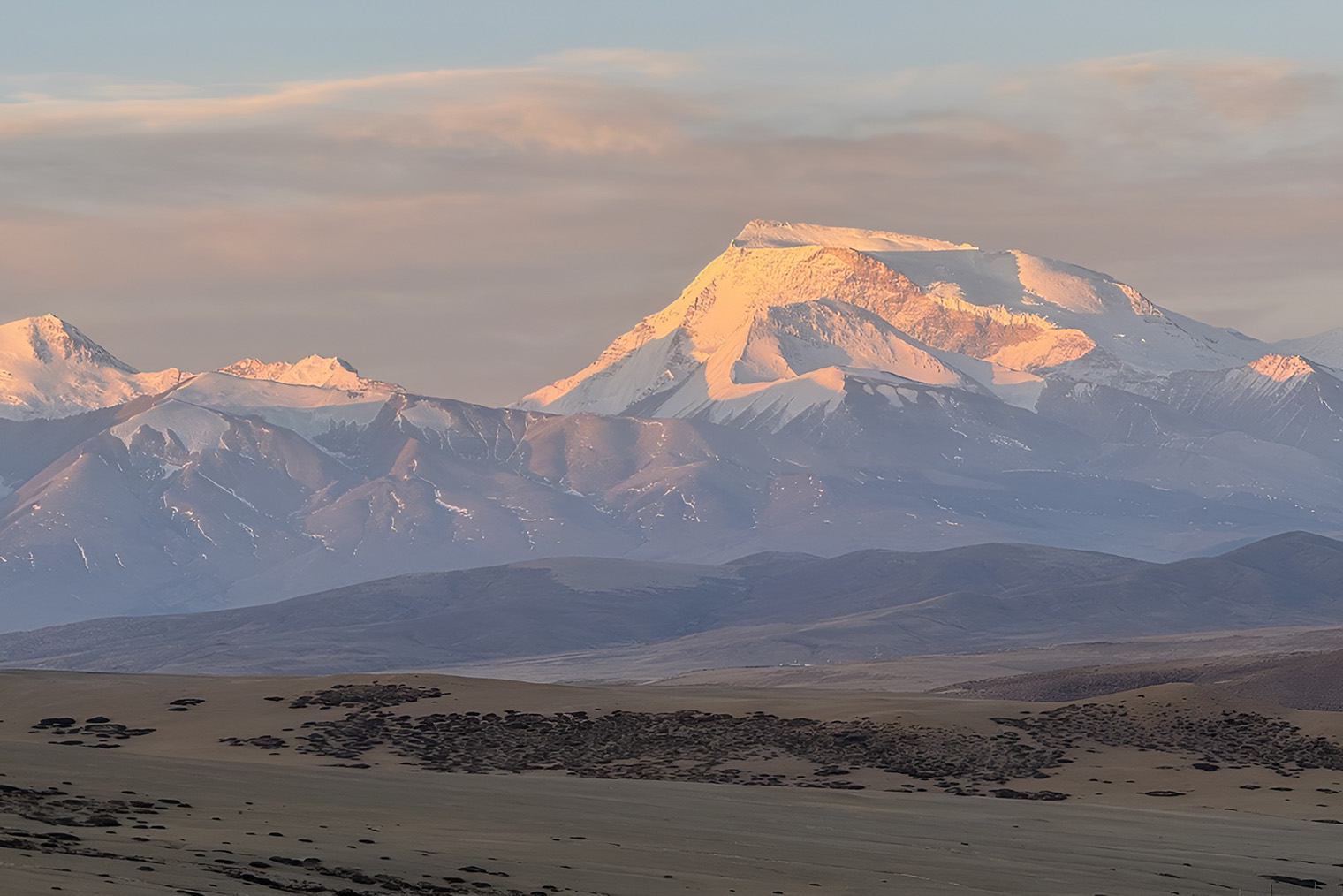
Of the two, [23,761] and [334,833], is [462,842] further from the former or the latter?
[23,761]

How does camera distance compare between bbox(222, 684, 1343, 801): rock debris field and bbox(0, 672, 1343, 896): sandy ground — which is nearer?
bbox(0, 672, 1343, 896): sandy ground

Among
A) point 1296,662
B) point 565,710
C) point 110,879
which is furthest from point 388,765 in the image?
point 1296,662

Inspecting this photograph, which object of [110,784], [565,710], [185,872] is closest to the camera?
[185,872]

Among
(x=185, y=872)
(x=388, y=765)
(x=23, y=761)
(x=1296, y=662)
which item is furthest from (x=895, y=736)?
(x=1296, y=662)

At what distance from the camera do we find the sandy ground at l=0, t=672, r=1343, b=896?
39094 millimetres

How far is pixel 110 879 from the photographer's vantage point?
33.6 metres

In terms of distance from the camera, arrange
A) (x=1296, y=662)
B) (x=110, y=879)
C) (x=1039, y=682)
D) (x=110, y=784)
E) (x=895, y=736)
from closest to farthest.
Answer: (x=110, y=879)
(x=110, y=784)
(x=895, y=736)
(x=1296, y=662)
(x=1039, y=682)

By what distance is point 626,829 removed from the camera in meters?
50.5

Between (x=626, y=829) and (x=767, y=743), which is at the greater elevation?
(x=767, y=743)

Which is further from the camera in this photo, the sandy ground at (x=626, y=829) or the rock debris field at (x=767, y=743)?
the rock debris field at (x=767, y=743)

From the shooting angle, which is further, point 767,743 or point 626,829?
point 767,743

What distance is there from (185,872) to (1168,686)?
63478 mm

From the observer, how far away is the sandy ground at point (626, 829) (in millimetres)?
39094

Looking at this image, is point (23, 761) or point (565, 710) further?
point (565, 710)
